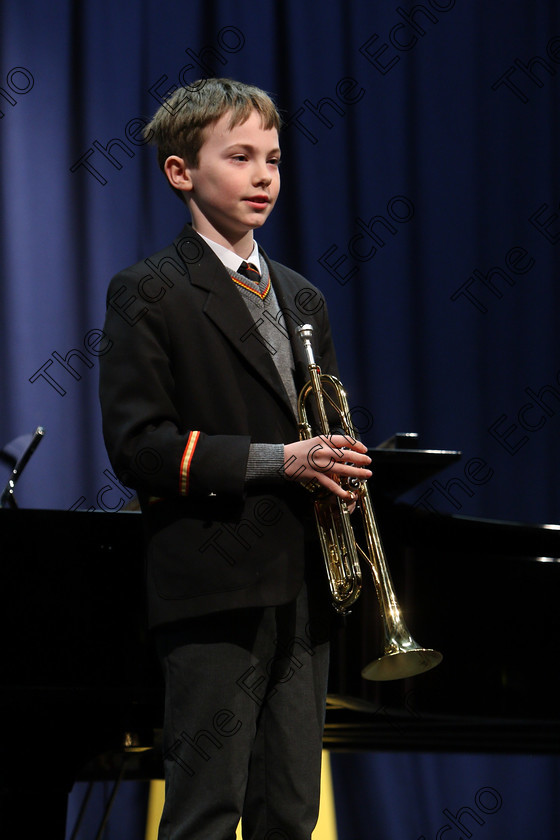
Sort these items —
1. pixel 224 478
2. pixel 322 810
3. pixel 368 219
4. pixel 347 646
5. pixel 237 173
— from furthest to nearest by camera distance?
pixel 368 219
pixel 322 810
pixel 347 646
pixel 237 173
pixel 224 478

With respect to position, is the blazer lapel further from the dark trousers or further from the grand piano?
the grand piano

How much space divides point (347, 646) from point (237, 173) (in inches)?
43.9

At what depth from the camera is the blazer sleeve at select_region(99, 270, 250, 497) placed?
1.29 m

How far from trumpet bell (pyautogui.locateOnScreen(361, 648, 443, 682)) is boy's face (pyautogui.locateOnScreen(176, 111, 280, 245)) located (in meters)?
0.70

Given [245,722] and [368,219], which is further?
[368,219]

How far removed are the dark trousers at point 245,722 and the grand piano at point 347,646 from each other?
1.15 feet

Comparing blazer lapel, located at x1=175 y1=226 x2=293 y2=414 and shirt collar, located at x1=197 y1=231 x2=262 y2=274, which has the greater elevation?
shirt collar, located at x1=197 y1=231 x2=262 y2=274

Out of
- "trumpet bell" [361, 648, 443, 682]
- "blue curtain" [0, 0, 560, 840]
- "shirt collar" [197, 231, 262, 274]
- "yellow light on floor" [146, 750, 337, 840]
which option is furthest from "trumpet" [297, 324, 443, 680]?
"blue curtain" [0, 0, 560, 840]

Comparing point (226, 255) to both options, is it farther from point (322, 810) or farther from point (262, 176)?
point (322, 810)

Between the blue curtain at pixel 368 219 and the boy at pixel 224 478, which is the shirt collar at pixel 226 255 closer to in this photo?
the boy at pixel 224 478

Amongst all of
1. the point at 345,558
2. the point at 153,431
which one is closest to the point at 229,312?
the point at 153,431

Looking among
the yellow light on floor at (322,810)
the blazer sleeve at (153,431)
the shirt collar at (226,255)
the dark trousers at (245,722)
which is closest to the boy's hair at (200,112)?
the shirt collar at (226,255)

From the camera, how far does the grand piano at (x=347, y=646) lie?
73.2 inches

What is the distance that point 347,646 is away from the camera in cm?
204
